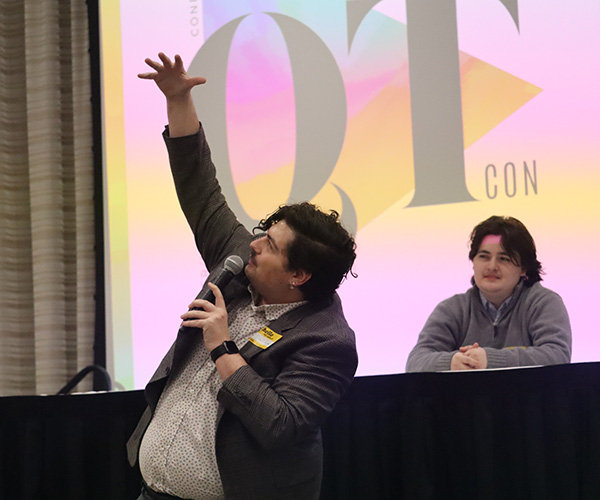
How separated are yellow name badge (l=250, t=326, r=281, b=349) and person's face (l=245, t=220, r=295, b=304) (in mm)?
99

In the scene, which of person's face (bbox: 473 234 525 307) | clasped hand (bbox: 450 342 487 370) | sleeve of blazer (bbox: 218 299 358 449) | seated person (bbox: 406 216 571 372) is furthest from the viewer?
person's face (bbox: 473 234 525 307)

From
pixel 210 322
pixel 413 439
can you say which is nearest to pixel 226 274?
pixel 210 322

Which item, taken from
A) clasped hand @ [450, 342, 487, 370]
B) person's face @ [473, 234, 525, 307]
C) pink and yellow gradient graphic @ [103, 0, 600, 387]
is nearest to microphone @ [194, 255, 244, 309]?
clasped hand @ [450, 342, 487, 370]

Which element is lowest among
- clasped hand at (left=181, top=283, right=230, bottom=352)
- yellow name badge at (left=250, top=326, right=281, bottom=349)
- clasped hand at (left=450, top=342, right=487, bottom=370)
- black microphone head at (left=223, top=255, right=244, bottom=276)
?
clasped hand at (left=450, top=342, right=487, bottom=370)

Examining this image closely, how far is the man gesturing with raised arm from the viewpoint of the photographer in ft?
4.41

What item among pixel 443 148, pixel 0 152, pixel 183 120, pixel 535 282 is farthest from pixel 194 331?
pixel 0 152

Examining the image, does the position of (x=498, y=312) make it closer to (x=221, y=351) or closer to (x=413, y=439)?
(x=413, y=439)

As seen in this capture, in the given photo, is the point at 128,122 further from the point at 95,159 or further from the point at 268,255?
the point at 268,255

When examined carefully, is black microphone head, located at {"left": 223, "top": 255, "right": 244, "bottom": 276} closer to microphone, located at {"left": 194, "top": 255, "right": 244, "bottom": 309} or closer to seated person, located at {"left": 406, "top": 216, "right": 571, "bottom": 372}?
microphone, located at {"left": 194, "top": 255, "right": 244, "bottom": 309}

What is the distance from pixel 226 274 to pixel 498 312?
1327 millimetres

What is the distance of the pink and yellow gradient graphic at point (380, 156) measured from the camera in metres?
2.84

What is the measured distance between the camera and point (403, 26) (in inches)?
118

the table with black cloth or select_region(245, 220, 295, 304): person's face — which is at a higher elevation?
select_region(245, 220, 295, 304): person's face

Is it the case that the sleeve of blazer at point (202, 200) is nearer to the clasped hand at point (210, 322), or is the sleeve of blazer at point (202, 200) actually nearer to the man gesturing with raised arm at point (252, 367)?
the man gesturing with raised arm at point (252, 367)
